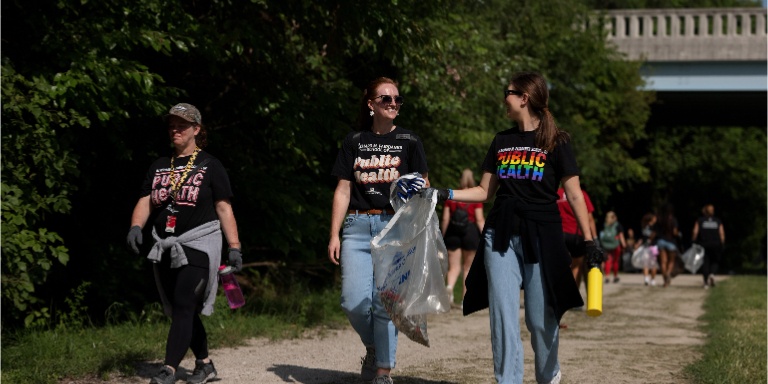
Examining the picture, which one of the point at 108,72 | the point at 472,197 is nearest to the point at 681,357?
the point at 472,197

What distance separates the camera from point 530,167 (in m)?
6.27

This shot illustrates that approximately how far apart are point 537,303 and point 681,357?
339 cm

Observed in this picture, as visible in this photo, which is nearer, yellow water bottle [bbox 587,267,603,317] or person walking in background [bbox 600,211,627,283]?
yellow water bottle [bbox 587,267,603,317]

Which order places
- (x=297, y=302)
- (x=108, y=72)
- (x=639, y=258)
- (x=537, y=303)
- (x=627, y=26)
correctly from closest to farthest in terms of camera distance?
(x=537, y=303)
(x=108, y=72)
(x=297, y=302)
(x=639, y=258)
(x=627, y=26)

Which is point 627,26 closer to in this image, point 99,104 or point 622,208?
point 622,208

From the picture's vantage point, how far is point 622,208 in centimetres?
4969

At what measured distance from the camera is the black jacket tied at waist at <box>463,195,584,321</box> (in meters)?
6.29

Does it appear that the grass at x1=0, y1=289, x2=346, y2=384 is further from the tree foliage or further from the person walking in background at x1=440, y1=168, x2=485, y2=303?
the person walking in background at x1=440, y1=168, x2=485, y2=303

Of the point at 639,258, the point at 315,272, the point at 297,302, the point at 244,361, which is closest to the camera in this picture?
the point at 244,361

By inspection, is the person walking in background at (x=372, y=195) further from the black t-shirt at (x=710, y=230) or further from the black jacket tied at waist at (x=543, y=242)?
the black t-shirt at (x=710, y=230)

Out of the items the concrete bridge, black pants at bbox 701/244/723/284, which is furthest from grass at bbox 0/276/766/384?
the concrete bridge

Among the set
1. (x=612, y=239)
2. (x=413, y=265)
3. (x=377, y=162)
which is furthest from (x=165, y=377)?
(x=612, y=239)

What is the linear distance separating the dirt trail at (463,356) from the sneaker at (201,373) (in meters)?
0.15

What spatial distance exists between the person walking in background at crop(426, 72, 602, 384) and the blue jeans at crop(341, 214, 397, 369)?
2.27 feet
